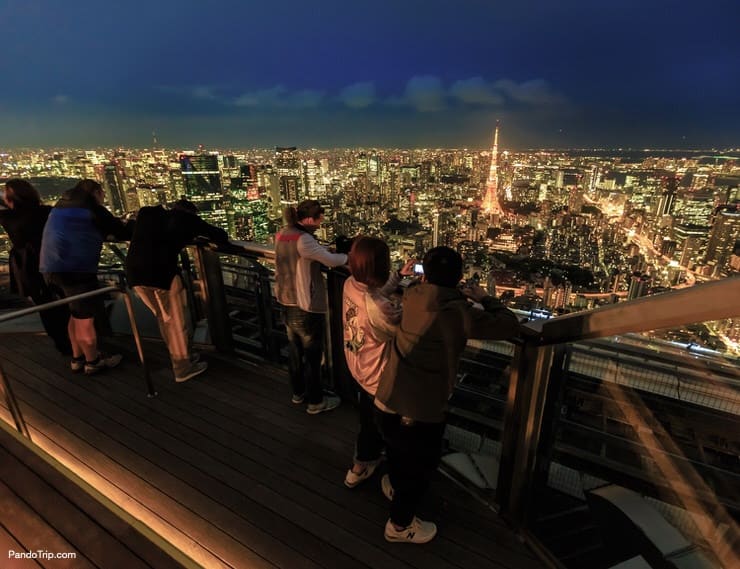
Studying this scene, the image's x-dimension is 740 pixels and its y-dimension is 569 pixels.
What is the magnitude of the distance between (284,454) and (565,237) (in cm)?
2328

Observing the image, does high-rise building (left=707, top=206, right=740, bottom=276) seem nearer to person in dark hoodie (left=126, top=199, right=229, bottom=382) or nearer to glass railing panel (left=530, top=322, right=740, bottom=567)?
glass railing panel (left=530, top=322, right=740, bottom=567)

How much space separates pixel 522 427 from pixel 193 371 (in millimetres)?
3026

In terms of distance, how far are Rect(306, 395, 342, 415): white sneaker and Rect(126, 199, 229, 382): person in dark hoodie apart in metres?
1.51

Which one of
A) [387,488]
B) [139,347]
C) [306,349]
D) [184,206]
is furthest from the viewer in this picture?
[139,347]

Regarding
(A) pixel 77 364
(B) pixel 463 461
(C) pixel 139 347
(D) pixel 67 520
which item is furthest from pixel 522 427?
(A) pixel 77 364

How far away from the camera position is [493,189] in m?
34.8

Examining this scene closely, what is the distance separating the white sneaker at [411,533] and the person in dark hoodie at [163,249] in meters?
2.52

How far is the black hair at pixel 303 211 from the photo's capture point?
247 cm

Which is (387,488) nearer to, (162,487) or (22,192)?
(162,487)

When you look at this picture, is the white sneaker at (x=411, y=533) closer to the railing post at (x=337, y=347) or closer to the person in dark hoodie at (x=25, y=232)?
the railing post at (x=337, y=347)

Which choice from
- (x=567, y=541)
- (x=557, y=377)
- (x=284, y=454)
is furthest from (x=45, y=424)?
(x=567, y=541)

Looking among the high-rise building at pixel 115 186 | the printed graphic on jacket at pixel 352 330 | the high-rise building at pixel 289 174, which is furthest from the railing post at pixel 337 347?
the high-rise building at pixel 289 174

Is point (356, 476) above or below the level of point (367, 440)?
below

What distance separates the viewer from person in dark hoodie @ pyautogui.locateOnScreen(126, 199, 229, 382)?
2.82m
